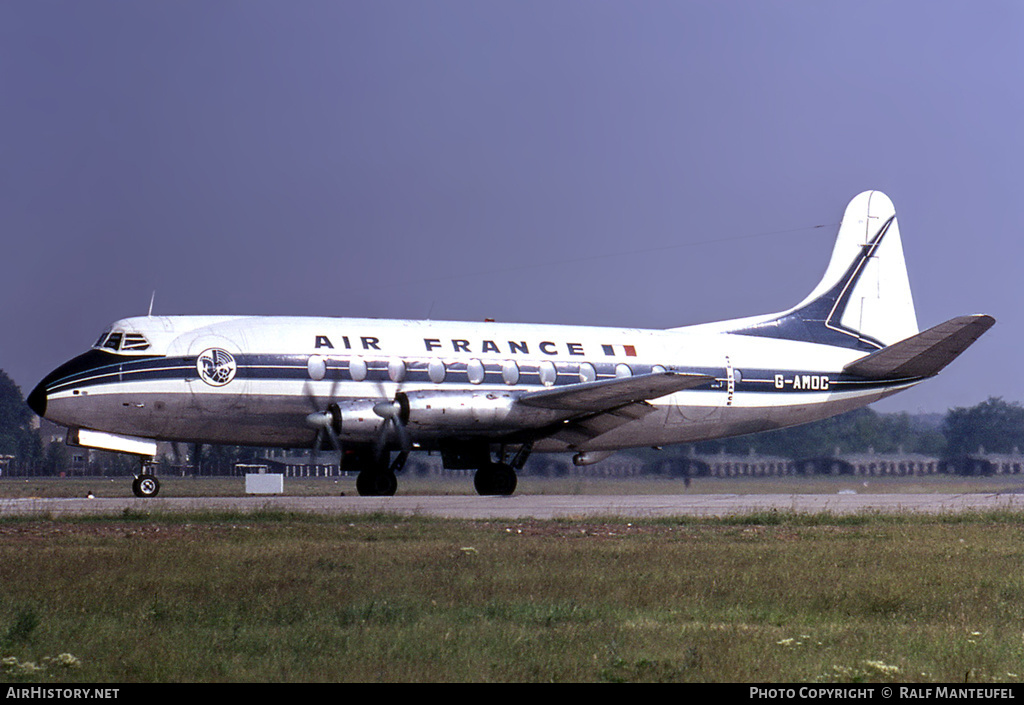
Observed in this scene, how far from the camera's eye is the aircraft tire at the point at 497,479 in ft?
101

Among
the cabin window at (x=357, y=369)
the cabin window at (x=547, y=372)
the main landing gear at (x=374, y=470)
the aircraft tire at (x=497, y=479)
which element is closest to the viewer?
the cabin window at (x=357, y=369)

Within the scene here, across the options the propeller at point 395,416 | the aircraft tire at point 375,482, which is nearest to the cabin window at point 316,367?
the propeller at point 395,416

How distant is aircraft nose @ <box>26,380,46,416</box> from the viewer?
2689cm

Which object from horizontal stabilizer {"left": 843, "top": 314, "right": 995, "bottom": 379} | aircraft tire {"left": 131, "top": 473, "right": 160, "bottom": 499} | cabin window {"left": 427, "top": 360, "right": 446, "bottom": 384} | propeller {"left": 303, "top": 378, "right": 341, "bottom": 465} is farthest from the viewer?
horizontal stabilizer {"left": 843, "top": 314, "right": 995, "bottom": 379}

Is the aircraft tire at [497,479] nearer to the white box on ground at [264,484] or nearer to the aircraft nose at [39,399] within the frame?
the aircraft nose at [39,399]

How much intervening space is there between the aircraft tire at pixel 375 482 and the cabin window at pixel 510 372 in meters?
4.24

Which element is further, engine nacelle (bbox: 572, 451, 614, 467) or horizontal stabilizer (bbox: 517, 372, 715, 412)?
engine nacelle (bbox: 572, 451, 614, 467)

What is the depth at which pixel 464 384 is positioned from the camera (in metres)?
29.4

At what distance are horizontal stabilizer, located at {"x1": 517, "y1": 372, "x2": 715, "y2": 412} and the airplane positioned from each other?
0.07 m

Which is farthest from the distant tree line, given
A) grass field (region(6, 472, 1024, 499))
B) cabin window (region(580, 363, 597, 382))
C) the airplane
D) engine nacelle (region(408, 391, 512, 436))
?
engine nacelle (region(408, 391, 512, 436))

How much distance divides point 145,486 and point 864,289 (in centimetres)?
2364

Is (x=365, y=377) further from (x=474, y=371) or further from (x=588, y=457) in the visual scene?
(x=588, y=457)

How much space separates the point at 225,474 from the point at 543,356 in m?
36.9

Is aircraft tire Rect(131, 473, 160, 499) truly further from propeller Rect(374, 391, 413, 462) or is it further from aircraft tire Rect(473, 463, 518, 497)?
aircraft tire Rect(473, 463, 518, 497)
